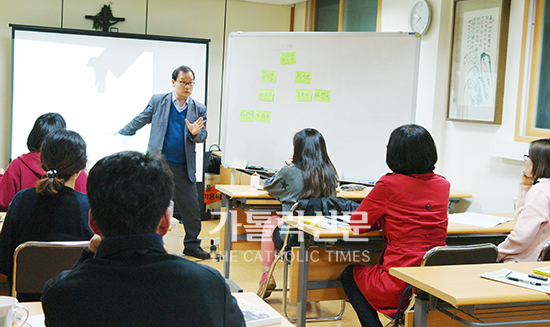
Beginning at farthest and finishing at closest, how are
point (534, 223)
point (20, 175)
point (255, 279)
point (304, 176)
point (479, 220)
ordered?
point (255, 279), point (304, 176), point (479, 220), point (20, 175), point (534, 223)

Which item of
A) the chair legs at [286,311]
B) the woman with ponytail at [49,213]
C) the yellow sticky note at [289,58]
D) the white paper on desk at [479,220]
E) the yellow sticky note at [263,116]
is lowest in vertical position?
the chair legs at [286,311]

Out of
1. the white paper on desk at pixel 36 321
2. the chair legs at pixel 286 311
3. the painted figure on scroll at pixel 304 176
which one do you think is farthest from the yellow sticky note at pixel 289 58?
the white paper on desk at pixel 36 321

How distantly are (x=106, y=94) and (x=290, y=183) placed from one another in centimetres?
342

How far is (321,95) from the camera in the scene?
4750 mm

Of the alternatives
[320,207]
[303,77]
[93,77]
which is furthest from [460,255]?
[93,77]

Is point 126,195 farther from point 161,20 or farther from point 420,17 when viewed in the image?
point 161,20

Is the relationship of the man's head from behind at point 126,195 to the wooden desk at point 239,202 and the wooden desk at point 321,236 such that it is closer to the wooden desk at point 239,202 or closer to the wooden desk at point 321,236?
the wooden desk at point 321,236

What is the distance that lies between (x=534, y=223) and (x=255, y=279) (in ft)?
7.70

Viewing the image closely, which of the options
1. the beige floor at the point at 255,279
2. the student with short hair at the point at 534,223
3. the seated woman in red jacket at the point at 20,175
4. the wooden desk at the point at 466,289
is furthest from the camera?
the beige floor at the point at 255,279

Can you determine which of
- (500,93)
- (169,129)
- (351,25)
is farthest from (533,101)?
(169,129)

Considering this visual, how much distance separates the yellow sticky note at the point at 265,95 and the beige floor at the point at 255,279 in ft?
5.03

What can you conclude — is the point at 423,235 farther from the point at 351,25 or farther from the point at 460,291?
the point at 351,25

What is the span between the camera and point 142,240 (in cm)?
106

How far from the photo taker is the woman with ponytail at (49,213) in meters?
2.11
